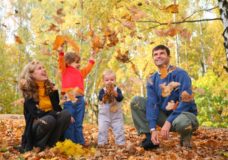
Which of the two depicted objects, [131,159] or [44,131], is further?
[44,131]

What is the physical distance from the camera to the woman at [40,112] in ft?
13.4

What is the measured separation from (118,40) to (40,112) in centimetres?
152

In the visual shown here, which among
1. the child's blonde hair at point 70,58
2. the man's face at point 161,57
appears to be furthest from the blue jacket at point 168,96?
the child's blonde hair at point 70,58

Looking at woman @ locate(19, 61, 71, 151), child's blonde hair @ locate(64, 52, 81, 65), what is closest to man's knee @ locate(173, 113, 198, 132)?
woman @ locate(19, 61, 71, 151)

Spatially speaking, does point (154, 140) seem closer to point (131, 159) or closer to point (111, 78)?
point (131, 159)

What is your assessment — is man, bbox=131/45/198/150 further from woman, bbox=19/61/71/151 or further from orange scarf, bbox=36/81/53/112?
orange scarf, bbox=36/81/53/112

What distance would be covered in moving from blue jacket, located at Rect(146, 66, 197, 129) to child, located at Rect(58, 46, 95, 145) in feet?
3.27

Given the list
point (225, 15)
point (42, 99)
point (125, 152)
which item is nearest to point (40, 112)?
point (42, 99)

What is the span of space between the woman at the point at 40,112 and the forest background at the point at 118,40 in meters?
0.89

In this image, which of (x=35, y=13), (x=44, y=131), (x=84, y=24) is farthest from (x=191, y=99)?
(x=35, y=13)

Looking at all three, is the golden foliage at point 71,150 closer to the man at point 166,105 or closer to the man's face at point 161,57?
the man at point 166,105

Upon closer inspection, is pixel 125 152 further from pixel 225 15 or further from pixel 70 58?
pixel 225 15

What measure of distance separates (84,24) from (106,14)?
634cm

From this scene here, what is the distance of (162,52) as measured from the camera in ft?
13.0
